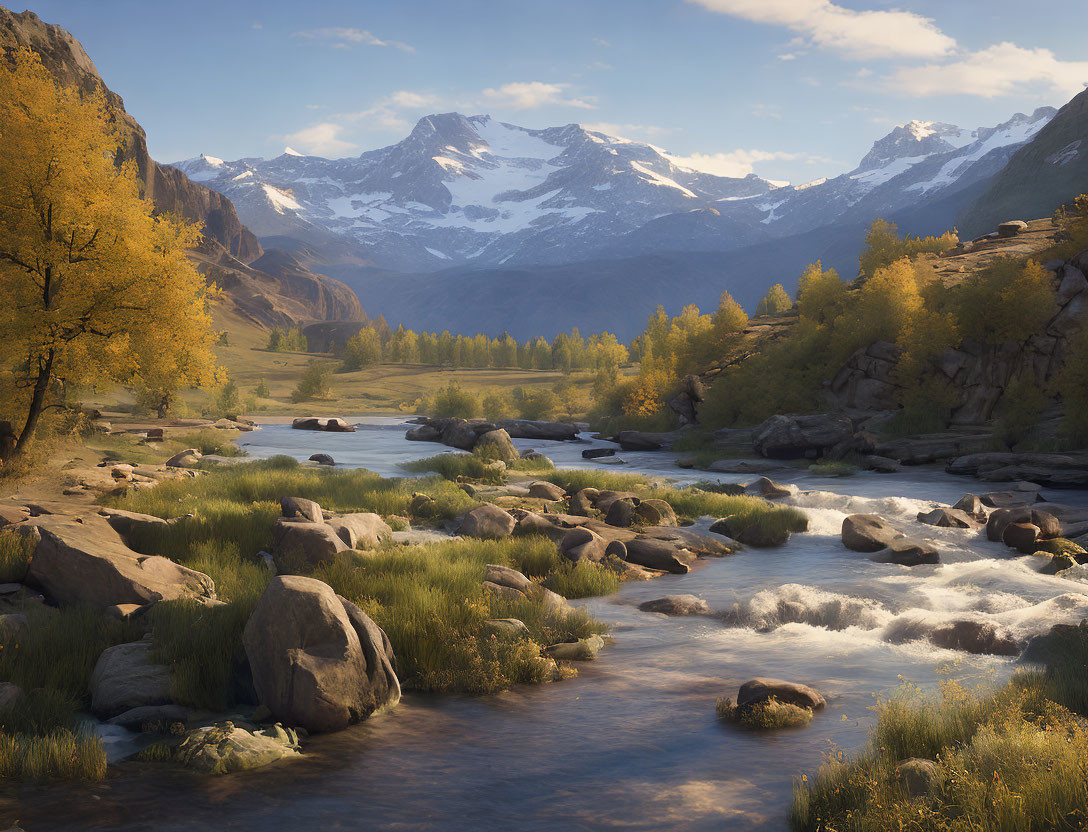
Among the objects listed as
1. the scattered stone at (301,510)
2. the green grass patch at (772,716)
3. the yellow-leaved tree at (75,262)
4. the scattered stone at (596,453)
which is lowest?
the scattered stone at (596,453)

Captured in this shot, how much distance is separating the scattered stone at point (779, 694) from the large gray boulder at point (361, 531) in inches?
366

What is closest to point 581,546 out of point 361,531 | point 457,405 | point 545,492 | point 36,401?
point 361,531

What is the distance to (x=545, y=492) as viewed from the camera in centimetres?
2814

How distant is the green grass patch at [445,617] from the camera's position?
1040 cm

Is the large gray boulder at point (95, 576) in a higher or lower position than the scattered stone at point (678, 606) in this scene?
higher

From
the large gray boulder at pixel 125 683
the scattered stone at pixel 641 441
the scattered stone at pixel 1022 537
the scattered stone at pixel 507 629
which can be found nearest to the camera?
the large gray boulder at pixel 125 683

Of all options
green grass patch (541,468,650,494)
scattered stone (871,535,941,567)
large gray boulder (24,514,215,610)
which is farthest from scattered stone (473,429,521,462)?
large gray boulder (24,514,215,610)

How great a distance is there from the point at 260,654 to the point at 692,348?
240ft

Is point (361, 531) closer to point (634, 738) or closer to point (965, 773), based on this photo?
point (634, 738)

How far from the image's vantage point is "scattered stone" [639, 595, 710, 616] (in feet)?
47.9

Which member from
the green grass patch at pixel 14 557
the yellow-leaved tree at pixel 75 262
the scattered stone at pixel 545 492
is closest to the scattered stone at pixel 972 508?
the scattered stone at pixel 545 492

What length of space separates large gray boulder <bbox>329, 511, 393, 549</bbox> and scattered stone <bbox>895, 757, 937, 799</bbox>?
11.8 m

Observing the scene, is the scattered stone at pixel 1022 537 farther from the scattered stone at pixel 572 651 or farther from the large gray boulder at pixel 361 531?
the large gray boulder at pixel 361 531

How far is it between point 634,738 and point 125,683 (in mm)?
6122
